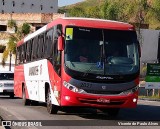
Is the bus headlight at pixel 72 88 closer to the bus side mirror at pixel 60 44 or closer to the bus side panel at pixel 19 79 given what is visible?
the bus side mirror at pixel 60 44

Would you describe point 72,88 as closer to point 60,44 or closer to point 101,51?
point 60,44

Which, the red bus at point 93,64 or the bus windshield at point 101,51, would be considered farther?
the bus windshield at point 101,51

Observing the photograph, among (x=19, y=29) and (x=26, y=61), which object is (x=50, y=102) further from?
(x=19, y=29)

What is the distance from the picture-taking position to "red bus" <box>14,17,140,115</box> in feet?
52.4

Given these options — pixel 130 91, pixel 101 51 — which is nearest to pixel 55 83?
pixel 101 51

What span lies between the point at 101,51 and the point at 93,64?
0.58m

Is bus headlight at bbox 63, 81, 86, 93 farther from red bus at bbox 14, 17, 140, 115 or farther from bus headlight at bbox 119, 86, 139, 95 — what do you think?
bus headlight at bbox 119, 86, 139, 95

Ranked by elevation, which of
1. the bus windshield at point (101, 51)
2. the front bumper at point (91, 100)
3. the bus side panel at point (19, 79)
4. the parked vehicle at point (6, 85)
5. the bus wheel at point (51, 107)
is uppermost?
the bus windshield at point (101, 51)

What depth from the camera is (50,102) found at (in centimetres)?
1806

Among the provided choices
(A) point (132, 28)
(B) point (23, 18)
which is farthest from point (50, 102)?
(B) point (23, 18)

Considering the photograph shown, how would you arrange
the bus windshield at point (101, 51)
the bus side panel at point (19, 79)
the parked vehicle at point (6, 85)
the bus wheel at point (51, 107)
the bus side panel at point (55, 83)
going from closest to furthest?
the bus windshield at point (101, 51)
the bus side panel at point (55, 83)
the bus wheel at point (51, 107)
the bus side panel at point (19, 79)
the parked vehicle at point (6, 85)

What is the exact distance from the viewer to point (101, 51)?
16469 mm

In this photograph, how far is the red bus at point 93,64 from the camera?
15969mm

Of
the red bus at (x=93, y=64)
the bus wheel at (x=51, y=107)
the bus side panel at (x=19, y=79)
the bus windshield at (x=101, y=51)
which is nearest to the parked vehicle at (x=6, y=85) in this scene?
the bus side panel at (x=19, y=79)
